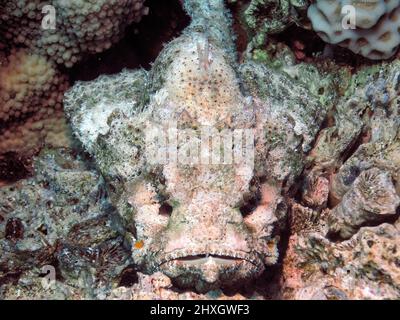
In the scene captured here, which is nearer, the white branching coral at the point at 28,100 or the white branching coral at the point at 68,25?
the white branching coral at the point at 68,25

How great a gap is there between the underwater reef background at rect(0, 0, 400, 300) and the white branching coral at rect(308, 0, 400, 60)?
0.06 ft

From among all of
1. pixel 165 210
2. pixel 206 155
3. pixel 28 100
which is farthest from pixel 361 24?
→ pixel 28 100

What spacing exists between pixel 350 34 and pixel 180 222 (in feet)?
9.36

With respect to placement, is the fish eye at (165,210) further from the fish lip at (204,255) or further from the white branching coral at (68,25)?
the white branching coral at (68,25)

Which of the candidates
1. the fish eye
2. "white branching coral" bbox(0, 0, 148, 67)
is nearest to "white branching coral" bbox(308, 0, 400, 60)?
"white branching coral" bbox(0, 0, 148, 67)

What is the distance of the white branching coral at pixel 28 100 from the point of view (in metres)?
5.15

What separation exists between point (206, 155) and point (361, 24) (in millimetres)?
2268

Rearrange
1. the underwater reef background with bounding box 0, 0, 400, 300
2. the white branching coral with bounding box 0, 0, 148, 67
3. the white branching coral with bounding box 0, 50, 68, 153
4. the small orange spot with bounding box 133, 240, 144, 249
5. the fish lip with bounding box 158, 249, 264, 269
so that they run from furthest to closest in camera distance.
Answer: the white branching coral with bounding box 0, 50, 68, 153, the white branching coral with bounding box 0, 0, 148, 67, the small orange spot with bounding box 133, 240, 144, 249, the underwater reef background with bounding box 0, 0, 400, 300, the fish lip with bounding box 158, 249, 264, 269

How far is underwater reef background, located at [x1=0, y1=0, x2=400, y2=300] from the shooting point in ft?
12.0

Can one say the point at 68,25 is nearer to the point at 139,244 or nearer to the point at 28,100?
the point at 28,100

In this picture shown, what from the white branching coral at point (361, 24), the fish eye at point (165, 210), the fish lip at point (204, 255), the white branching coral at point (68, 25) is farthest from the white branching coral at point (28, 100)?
the white branching coral at point (361, 24)

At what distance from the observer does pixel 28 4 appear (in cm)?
479

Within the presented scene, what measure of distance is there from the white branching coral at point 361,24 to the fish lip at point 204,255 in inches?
108

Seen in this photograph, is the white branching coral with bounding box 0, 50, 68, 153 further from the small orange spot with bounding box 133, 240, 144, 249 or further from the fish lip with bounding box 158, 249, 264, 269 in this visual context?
the fish lip with bounding box 158, 249, 264, 269
